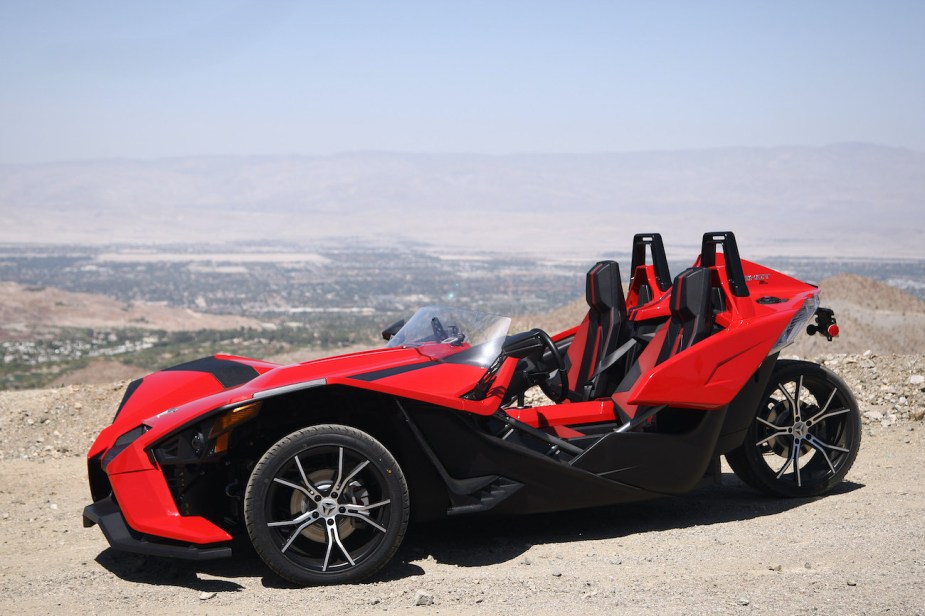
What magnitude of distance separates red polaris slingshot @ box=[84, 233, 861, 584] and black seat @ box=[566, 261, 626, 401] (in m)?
0.02

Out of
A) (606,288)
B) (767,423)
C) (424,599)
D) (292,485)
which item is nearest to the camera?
(424,599)

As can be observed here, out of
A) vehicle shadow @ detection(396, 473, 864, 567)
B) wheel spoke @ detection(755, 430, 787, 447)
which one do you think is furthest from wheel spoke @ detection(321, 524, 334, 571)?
wheel spoke @ detection(755, 430, 787, 447)

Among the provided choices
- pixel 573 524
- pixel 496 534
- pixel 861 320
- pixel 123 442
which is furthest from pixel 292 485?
pixel 861 320

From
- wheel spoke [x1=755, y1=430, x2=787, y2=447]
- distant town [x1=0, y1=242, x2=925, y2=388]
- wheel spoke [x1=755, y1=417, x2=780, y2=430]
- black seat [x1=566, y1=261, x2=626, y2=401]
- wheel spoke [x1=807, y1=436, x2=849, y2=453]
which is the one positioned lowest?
distant town [x1=0, y1=242, x2=925, y2=388]

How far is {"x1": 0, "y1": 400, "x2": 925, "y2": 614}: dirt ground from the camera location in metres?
5.30

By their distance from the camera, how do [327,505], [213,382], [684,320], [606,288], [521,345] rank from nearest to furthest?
1. [327,505]
2. [521,345]
3. [213,382]
4. [684,320]
5. [606,288]

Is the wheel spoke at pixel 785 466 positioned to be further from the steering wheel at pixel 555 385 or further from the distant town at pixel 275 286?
the distant town at pixel 275 286

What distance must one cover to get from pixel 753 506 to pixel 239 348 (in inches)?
1380

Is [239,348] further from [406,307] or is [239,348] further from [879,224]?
[879,224]

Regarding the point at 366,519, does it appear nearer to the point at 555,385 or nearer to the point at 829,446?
the point at 555,385

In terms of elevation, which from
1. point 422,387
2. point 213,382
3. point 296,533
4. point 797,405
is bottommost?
point 296,533

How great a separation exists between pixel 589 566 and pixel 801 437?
92.6 inches

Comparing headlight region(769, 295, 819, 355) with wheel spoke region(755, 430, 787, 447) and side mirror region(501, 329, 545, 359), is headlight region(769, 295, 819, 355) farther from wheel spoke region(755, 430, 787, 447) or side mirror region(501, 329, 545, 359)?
side mirror region(501, 329, 545, 359)

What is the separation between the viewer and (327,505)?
573 cm
